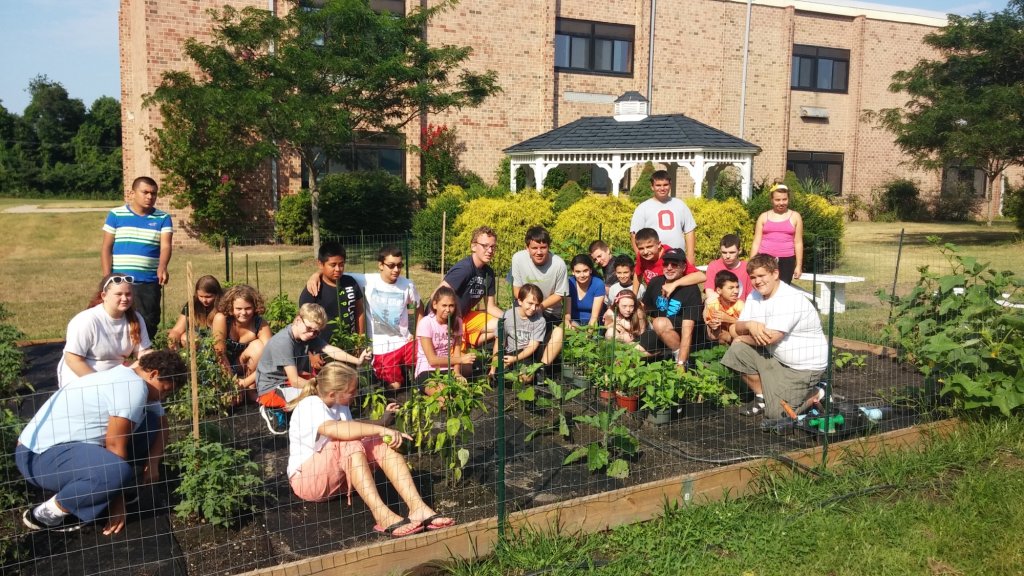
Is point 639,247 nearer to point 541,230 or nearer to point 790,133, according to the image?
point 541,230

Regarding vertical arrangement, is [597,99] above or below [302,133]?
above

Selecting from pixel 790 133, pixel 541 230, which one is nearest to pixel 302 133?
pixel 541 230

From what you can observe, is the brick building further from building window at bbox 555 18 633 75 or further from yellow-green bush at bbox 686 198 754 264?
yellow-green bush at bbox 686 198 754 264

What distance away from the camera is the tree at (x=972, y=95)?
60.7 ft

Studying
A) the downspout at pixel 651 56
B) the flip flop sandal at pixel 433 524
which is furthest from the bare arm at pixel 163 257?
the downspout at pixel 651 56

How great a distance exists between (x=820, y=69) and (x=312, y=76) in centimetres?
1927

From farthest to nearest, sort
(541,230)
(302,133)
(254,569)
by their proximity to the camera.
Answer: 1. (302,133)
2. (541,230)
3. (254,569)

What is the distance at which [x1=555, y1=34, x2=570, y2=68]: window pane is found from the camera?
22734 mm

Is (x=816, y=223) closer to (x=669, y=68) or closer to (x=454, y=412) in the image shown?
(x=669, y=68)

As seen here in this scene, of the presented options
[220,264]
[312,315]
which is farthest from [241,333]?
[220,264]

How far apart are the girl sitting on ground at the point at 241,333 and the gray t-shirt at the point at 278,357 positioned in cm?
47

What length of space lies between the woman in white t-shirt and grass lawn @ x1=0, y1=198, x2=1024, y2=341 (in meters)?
2.30

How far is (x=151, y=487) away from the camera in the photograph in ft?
13.5

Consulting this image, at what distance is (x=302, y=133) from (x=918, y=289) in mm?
10399
